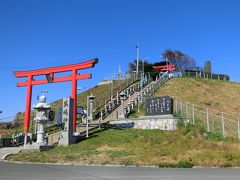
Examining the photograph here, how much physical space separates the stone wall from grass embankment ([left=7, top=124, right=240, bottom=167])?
1.04m

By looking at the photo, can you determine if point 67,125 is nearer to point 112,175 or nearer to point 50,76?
point 50,76

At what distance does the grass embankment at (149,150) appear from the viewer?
48.4 ft

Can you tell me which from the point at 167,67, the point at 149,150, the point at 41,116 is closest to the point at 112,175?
the point at 149,150

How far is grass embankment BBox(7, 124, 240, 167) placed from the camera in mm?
14748

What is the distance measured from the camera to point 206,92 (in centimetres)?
4359

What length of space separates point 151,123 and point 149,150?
7.85 meters

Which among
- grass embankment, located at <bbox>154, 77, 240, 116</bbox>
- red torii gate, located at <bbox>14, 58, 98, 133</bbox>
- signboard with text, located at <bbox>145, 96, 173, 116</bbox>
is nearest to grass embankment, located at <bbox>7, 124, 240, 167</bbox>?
signboard with text, located at <bbox>145, 96, 173, 116</bbox>

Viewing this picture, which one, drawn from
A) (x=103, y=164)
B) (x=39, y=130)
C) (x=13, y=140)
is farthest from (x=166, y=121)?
(x=13, y=140)

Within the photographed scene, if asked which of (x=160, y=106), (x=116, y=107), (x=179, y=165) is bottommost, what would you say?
(x=179, y=165)

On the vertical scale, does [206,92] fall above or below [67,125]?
above

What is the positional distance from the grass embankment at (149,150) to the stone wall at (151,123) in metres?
1.04

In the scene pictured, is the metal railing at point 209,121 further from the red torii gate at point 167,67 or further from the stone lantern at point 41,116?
the red torii gate at point 167,67

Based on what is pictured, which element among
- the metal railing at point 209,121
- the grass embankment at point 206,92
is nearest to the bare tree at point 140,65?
the grass embankment at point 206,92

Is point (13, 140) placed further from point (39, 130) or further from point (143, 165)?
point (143, 165)
